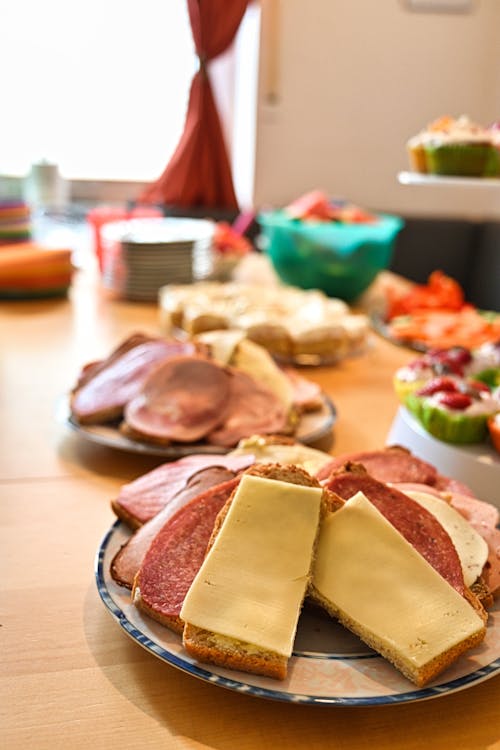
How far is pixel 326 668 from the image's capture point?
779 mm

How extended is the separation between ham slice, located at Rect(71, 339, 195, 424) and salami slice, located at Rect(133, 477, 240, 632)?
588 millimetres

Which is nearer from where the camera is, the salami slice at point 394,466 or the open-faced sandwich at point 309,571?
the open-faced sandwich at point 309,571

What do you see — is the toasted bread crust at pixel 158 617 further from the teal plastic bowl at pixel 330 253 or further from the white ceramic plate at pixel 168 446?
the teal plastic bowl at pixel 330 253

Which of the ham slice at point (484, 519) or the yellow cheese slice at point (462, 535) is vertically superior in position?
the yellow cheese slice at point (462, 535)

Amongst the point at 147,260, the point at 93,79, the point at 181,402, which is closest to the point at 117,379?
the point at 181,402

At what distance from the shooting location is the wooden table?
2.51 feet

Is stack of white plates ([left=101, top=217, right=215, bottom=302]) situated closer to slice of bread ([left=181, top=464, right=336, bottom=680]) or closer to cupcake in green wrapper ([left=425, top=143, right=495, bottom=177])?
cupcake in green wrapper ([left=425, top=143, right=495, bottom=177])

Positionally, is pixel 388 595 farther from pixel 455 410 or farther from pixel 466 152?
pixel 466 152

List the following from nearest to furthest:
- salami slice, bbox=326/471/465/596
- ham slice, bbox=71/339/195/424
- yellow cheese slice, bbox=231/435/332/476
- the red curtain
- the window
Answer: salami slice, bbox=326/471/465/596
yellow cheese slice, bbox=231/435/332/476
ham slice, bbox=71/339/195/424
the red curtain
the window

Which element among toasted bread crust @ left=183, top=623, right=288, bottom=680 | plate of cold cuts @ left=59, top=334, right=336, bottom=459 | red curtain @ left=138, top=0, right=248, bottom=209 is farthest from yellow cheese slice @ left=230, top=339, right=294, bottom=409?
red curtain @ left=138, top=0, right=248, bottom=209

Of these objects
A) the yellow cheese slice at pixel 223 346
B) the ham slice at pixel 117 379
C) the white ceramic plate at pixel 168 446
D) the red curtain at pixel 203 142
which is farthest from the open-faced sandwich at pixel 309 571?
the red curtain at pixel 203 142

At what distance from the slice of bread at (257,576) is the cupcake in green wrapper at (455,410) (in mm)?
452

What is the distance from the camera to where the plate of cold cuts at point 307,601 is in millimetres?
754

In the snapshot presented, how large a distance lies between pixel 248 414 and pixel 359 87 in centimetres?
398
